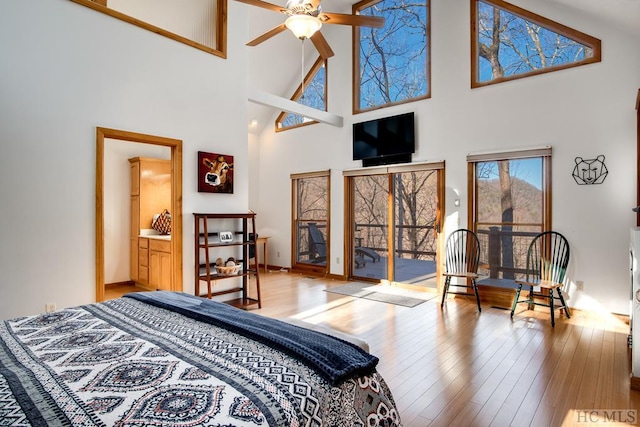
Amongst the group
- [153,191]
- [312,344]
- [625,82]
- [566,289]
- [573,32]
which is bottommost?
[566,289]

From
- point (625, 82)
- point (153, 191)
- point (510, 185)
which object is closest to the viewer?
point (625, 82)

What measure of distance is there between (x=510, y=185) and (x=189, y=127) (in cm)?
406

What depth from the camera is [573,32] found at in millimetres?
4309

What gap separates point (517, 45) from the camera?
4766mm

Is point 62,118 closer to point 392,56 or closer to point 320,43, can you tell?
point 320,43

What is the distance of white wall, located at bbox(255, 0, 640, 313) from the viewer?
4.01 m

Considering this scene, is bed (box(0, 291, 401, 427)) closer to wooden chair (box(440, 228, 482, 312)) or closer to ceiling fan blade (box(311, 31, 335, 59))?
ceiling fan blade (box(311, 31, 335, 59))

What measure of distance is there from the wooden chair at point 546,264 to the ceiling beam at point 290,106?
3580 millimetres

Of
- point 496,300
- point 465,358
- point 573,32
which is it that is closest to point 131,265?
point 465,358

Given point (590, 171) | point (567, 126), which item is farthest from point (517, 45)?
point (590, 171)

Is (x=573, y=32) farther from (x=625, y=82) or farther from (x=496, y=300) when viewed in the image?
(x=496, y=300)

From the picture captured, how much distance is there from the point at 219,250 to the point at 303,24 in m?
2.85

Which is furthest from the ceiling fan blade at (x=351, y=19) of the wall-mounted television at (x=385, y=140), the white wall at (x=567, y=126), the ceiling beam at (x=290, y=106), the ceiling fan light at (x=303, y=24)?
the wall-mounted television at (x=385, y=140)

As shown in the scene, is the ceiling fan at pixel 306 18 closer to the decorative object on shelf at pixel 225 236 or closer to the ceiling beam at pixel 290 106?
the ceiling beam at pixel 290 106
